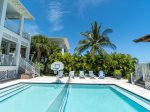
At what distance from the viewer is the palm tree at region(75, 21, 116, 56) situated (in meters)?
25.9

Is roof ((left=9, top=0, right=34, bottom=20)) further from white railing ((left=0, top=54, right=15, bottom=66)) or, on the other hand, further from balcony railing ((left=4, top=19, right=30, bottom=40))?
white railing ((left=0, top=54, right=15, bottom=66))

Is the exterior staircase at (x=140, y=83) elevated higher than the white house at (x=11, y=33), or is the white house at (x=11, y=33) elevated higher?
the white house at (x=11, y=33)

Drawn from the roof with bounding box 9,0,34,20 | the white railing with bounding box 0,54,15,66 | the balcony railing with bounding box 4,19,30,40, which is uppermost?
the roof with bounding box 9,0,34,20

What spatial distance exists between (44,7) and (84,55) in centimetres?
908

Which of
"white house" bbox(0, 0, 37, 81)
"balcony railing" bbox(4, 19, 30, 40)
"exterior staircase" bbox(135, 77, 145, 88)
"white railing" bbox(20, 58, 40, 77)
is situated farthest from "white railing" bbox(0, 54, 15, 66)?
"exterior staircase" bbox(135, 77, 145, 88)

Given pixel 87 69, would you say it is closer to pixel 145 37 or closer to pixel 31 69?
pixel 31 69

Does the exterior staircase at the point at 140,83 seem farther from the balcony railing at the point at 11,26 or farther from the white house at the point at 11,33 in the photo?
the balcony railing at the point at 11,26

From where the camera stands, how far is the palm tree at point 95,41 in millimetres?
25859

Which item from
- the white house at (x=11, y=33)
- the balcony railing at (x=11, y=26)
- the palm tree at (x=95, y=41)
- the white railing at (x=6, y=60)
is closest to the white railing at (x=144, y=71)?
the palm tree at (x=95, y=41)

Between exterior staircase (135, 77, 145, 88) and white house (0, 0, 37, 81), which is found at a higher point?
white house (0, 0, 37, 81)

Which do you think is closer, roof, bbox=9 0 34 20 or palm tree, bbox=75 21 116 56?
roof, bbox=9 0 34 20

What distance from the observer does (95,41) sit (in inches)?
1034

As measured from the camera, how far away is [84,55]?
25688mm

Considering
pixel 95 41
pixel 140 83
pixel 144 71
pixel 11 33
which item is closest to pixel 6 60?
pixel 11 33
